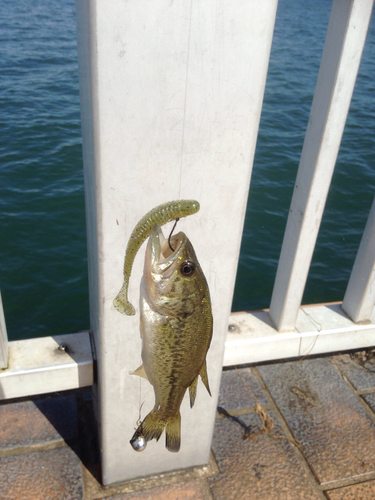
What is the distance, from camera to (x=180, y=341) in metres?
2.11

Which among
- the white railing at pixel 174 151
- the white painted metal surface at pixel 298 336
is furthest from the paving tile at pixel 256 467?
the white painted metal surface at pixel 298 336

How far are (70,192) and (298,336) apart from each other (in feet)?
23.4

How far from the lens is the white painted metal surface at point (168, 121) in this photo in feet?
6.23

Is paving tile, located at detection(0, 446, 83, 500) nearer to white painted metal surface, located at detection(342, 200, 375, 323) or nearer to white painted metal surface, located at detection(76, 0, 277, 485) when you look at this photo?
white painted metal surface, located at detection(76, 0, 277, 485)

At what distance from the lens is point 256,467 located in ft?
11.0

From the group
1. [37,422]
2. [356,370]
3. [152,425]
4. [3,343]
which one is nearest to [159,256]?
[152,425]

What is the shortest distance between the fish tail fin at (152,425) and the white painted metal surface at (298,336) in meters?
1.22

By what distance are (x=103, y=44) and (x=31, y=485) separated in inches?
107

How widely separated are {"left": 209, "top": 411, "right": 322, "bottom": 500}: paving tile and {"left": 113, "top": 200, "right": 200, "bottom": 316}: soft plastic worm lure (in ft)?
5.16

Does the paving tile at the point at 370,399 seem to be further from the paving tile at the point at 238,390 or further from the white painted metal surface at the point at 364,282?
the paving tile at the point at 238,390

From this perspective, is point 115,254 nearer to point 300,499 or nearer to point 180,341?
point 180,341

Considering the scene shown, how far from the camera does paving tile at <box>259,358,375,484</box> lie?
3420 mm

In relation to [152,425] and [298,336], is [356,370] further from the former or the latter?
[152,425]

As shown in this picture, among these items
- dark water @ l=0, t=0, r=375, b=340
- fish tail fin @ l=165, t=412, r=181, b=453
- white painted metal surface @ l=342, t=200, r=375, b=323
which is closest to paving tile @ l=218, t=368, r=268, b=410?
white painted metal surface @ l=342, t=200, r=375, b=323
